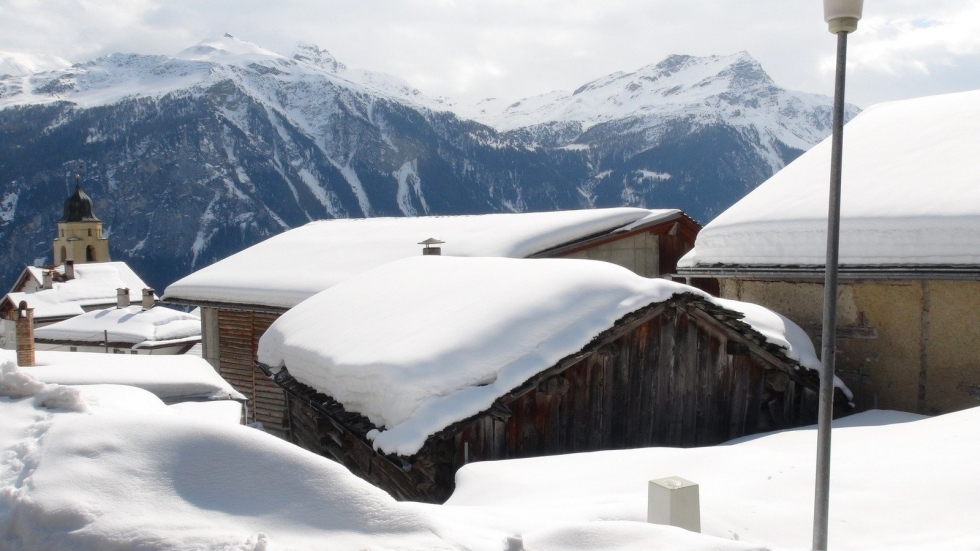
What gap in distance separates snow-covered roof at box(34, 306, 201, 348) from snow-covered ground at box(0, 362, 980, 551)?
1087 inches

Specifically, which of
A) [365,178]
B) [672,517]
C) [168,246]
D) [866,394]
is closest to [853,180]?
[866,394]

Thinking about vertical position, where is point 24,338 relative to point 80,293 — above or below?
above

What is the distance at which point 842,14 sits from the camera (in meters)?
3.81

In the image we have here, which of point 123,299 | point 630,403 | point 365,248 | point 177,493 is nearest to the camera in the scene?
point 177,493

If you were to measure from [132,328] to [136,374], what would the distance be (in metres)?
26.4

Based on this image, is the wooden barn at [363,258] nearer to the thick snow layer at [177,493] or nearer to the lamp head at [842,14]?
the lamp head at [842,14]

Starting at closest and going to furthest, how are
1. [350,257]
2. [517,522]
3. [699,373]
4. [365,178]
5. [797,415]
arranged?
[517,522] → [699,373] → [797,415] → [350,257] → [365,178]

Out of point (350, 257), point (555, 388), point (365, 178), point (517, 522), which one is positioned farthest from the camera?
point (365, 178)

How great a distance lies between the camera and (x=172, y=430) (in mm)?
2828

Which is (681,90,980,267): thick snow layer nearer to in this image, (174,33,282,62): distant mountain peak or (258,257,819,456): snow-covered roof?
(258,257,819,456): snow-covered roof

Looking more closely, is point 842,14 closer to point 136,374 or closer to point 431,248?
point 136,374

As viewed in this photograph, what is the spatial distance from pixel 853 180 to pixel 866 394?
8.74 ft

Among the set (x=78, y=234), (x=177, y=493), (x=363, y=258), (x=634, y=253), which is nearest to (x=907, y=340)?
(x=177, y=493)

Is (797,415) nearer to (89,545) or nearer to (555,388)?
(555,388)
